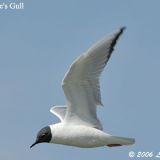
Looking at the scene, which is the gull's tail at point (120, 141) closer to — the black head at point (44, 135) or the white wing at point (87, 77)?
the white wing at point (87, 77)

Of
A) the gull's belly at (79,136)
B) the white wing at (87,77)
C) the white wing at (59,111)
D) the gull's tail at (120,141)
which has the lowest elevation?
the gull's tail at (120,141)

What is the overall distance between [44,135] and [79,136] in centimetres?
65

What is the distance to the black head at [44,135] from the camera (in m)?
15.6

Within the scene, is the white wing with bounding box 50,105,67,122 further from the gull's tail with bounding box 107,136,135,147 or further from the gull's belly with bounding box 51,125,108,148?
the gull's tail with bounding box 107,136,135,147

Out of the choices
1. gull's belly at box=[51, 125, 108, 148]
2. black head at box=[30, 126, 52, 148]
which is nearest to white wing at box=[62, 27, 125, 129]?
gull's belly at box=[51, 125, 108, 148]

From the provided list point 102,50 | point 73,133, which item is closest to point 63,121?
point 73,133

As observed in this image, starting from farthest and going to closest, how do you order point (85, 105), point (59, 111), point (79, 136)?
point (59, 111), point (85, 105), point (79, 136)

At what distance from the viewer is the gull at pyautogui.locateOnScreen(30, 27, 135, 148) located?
1509 centimetres

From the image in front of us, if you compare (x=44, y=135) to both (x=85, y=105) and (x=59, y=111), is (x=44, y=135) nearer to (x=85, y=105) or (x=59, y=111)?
(x=59, y=111)

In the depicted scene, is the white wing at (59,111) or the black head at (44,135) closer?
the black head at (44,135)

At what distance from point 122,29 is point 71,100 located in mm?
1318

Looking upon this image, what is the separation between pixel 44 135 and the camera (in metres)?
15.7

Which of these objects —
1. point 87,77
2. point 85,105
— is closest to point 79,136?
point 85,105

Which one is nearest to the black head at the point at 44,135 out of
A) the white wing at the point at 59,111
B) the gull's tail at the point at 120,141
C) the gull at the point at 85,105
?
the gull at the point at 85,105
